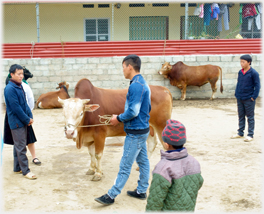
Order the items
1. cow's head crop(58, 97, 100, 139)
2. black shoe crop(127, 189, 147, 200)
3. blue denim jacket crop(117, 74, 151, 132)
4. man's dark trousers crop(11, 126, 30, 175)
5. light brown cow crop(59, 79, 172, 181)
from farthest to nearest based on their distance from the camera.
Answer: man's dark trousers crop(11, 126, 30, 175), light brown cow crop(59, 79, 172, 181), cow's head crop(58, 97, 100, 139), black shoe crop(127, 189, 147, 200), blue denim jacket crop(117, 74, 151, 132)

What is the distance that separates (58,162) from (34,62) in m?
7.57

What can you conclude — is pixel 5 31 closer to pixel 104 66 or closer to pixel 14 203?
pixel 104 66

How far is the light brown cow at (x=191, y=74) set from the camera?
41.1 ft

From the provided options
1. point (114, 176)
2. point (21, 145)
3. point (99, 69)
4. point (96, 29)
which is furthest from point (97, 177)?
point (96, 29)

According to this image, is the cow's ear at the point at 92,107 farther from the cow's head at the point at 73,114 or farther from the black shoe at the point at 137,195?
the black shoe at the point at 137,195

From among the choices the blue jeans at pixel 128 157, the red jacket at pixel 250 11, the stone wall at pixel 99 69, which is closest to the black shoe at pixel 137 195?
the blue jeans at pixel 128 157

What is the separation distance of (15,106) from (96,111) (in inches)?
47.6

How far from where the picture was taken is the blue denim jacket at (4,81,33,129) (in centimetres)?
470

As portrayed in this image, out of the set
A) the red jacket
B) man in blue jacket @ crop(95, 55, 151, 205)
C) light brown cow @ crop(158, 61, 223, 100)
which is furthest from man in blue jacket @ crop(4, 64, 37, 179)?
the red jacket

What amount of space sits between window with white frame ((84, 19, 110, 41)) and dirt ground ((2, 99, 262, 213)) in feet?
26.8

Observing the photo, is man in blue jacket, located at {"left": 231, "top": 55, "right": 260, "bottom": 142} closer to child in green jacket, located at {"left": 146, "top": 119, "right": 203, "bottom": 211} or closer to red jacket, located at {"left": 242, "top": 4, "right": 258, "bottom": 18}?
child in green jacket, located at {"left": 146, "top": 119, "right": 203, "bottom": 211}

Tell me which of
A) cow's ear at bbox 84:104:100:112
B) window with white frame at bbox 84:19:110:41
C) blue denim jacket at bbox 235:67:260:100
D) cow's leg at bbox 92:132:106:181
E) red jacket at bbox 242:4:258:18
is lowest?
cow's leg at bbox 92:132:106:181

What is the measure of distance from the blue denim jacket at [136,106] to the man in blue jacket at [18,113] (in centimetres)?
177

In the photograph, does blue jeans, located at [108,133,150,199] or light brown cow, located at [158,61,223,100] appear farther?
light brown cow, located at [158,61,223,100]
